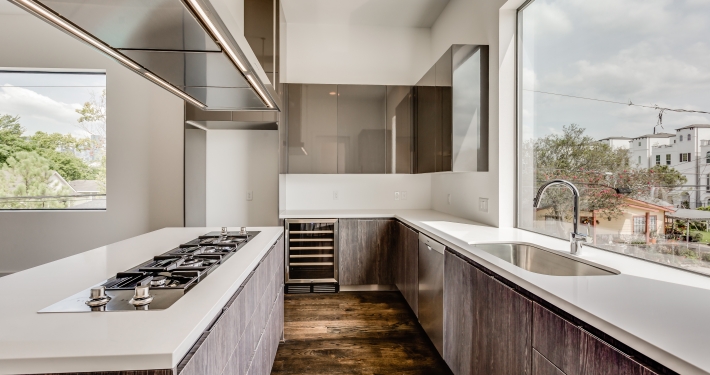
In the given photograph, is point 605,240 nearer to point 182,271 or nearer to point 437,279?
point 437,279

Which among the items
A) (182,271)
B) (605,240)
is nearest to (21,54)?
(182,271)

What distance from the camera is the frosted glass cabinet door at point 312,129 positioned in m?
3.49

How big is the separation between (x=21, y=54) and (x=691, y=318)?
5543mm

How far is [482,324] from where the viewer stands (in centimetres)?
158

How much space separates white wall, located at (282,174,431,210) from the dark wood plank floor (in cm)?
106

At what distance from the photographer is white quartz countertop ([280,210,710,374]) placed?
2.32 feet

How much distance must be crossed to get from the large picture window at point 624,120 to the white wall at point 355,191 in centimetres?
174

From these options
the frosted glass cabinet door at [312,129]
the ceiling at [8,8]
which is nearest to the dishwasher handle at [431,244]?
the frosted glass cabinet door at [312,129]

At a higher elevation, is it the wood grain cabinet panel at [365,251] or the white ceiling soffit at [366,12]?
the white ceiling soffit at [366,12]

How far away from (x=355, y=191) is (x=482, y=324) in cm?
254

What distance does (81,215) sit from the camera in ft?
12.1

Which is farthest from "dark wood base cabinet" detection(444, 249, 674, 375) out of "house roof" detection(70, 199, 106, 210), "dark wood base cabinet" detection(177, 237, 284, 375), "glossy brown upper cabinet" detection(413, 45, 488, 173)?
"house roof" detection(70, 199, 106, 210)

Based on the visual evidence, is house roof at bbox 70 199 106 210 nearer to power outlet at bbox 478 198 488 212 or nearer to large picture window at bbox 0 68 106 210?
large picture window at bbox 0 68 106 210

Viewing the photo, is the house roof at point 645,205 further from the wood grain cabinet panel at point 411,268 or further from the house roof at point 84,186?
the house roof at point 84,186
